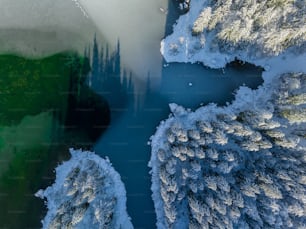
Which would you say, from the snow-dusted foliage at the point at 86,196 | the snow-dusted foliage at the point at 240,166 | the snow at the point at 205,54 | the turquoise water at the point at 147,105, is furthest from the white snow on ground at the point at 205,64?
the snow-dusted foliage at the point at 86,196

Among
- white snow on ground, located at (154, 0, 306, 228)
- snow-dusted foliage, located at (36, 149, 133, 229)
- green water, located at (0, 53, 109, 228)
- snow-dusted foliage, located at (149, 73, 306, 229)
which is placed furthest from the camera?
green water, located at (0, 53, 109, 228)

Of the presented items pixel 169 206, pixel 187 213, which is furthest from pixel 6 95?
pixel 187 213

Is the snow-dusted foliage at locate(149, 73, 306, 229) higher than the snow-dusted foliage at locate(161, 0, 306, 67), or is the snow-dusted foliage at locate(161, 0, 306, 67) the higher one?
the snow-dusted foliage at locate(161, 0, 306, 67)

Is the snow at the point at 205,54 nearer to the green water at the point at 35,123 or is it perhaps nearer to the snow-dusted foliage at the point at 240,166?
the snow-dusted foliage at the point at 240,166

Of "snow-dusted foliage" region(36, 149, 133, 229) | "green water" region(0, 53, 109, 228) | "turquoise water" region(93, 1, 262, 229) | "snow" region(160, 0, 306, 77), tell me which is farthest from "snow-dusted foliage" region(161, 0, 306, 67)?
"snow-dusted foliage" region(36, 149, 133, 229)

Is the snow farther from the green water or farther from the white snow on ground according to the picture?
the green water

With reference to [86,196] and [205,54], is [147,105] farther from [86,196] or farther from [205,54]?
[86,196]

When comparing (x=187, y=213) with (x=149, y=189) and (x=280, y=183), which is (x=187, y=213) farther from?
(x=280, y=183)
